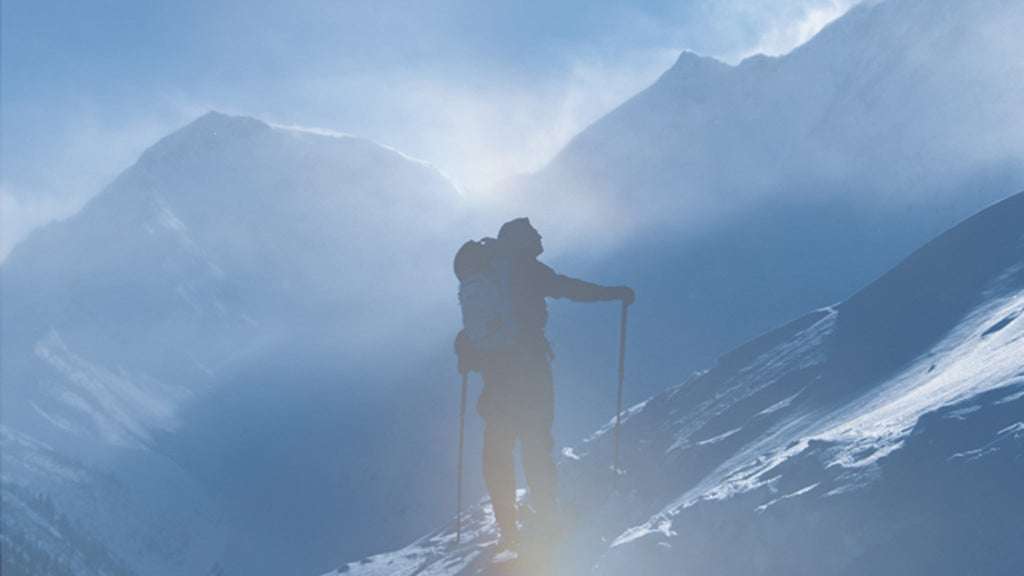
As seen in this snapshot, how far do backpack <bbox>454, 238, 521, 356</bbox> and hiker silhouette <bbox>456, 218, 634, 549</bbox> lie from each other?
0.05 feet

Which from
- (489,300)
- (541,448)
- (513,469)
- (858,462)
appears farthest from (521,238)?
(858,462)

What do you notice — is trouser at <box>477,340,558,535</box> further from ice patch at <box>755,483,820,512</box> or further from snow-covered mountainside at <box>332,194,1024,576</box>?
ice patch at <box>755,483,820,512</box>

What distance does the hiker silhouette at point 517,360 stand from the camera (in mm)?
10469

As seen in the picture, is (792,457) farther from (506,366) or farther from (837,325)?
(837,325)

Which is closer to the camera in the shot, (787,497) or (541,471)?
(541,471)

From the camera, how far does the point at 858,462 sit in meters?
13.0

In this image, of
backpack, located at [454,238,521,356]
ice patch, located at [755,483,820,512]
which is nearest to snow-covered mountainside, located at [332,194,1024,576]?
ice patch, located at [755,483,820,512]

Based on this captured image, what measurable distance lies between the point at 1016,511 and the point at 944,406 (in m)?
3.02

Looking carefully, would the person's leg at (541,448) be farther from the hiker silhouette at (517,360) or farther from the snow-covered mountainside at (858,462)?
the snow-covered mountainside at (858,462)

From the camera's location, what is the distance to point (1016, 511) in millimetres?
9961

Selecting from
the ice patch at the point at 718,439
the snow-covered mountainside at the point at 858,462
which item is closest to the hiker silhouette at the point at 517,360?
the snow-covered mountainside at the point at 858,462

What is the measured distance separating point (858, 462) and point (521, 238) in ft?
23.7

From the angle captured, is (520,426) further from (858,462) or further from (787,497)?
(858,462)

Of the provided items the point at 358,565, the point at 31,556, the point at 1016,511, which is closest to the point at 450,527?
the point at 358,565
